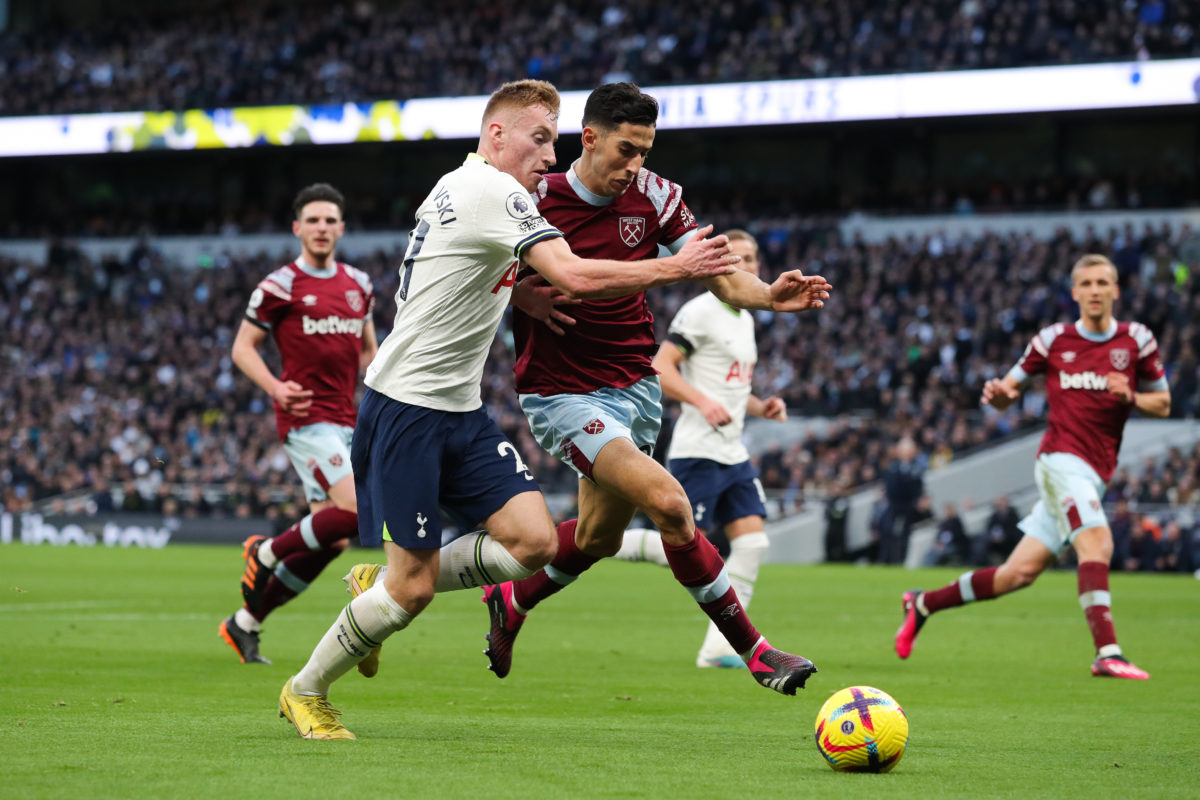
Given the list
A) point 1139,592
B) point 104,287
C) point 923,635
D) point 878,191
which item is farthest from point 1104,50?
point 104,287

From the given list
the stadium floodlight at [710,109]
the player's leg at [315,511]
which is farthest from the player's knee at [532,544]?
the stadium floodlight at [710,109]

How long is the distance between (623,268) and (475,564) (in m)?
1.46

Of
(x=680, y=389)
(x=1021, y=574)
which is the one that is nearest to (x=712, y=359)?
(x=680, y=389)

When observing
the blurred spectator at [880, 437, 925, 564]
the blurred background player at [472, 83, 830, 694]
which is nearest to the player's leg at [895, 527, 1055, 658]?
the blurred background player at [472, 83, 830, 694]

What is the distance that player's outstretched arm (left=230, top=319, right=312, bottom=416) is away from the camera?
8977 mm

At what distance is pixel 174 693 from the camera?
729 centimetres

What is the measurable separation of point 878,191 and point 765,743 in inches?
1363

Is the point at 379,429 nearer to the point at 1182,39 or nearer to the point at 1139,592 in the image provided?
the point at 1139,592

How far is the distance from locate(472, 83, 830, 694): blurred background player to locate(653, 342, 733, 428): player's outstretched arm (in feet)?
5.93

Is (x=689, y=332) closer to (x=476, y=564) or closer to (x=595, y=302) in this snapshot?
(x=595, y=302)

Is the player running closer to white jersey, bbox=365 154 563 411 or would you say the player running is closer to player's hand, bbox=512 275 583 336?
white jersey, bbox=365 154 563 411

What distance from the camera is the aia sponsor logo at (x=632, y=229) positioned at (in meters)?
6.63

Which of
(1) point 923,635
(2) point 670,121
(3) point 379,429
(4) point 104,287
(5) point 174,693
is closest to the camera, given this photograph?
(3) point 379,429

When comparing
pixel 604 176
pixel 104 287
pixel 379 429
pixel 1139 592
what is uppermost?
pixel 104 287
